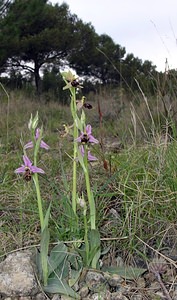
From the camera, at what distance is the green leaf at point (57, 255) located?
168 cm

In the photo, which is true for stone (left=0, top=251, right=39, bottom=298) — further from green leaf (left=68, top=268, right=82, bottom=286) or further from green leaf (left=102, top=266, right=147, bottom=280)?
green leaf (left=102, top=266, right=147, bottom=280)

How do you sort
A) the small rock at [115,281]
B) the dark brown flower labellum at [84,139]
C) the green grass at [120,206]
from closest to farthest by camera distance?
the dark brown flower labellum at [84,139] < the small rock at [115,281] < the green grass at [120,206]

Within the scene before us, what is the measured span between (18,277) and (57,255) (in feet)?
0.54

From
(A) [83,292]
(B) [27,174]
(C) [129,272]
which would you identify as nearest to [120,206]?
(C) [129,272]

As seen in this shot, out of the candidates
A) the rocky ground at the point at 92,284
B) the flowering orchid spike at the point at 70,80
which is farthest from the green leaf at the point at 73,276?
the flowering orchid spike at the point at 70,80

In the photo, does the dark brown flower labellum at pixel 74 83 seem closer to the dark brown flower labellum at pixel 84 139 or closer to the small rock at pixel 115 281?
the dark brown flower labellum at pixel 84 139

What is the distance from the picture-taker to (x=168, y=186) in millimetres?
2045

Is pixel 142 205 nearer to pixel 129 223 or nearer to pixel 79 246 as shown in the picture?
pixel 129 223

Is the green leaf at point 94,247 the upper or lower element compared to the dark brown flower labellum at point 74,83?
lower

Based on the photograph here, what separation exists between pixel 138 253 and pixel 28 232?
1.55 feet

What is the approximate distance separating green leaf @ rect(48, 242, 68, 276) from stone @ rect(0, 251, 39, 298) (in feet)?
0.28

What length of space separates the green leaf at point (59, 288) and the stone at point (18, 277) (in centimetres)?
6

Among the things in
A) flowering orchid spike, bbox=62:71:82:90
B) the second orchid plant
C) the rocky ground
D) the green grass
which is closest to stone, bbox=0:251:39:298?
the rocky ground

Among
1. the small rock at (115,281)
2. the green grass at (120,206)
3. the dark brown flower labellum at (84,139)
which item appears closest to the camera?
the dark brown flower labellum at (84,139)
